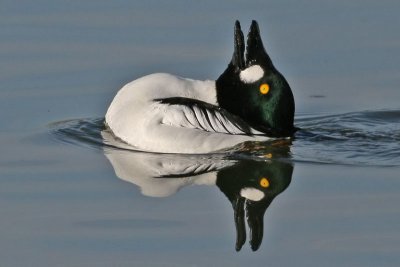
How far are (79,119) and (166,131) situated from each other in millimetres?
1654

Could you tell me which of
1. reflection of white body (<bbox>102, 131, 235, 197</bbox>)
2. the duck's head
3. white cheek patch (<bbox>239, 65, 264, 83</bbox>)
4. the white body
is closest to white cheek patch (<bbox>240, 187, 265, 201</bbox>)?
reflection of white body (<bbox>102, 131, 235, 197</bbox>)

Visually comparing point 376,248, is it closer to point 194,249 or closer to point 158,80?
point 194,249

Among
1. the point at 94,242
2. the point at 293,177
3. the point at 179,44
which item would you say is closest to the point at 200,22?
the point at 179,44

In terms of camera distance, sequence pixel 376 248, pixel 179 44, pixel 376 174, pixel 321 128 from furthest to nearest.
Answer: pixel 179 44 → pixel 321 128 → pixel 376 174 → pixel 376 248

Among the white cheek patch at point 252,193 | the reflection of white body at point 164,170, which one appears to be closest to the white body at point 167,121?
the reflection of white body at point 164,170

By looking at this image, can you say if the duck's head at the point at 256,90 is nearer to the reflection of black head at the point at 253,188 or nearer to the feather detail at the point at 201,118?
the feather detail at the point at 201,118

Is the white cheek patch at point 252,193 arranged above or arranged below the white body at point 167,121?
below

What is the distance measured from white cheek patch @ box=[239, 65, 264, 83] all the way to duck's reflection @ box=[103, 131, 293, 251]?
817mm

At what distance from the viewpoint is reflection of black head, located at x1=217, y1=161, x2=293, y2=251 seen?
11.3 metres

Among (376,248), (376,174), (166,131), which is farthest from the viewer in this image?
(166,131)

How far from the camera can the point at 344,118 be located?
14.9 meters

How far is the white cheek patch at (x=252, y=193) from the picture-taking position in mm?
12258

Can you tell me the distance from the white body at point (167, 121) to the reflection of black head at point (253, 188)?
0.52 meters

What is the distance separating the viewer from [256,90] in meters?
13.8
